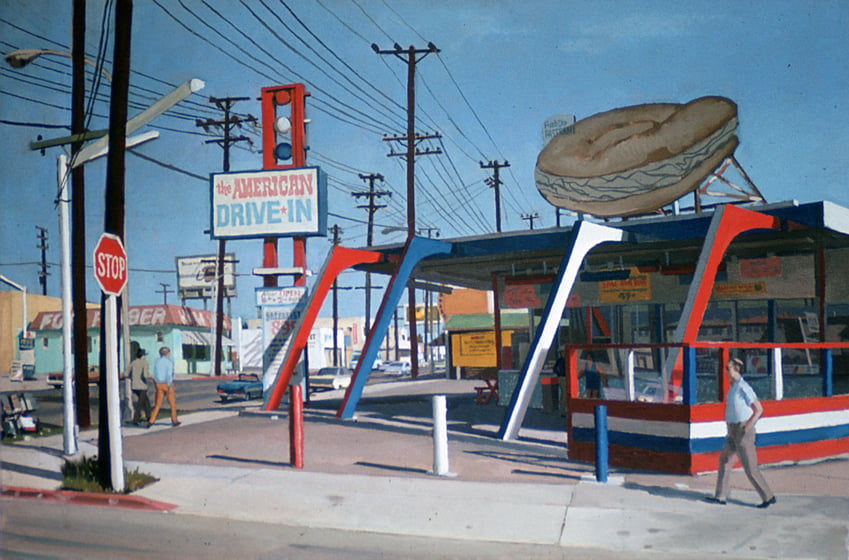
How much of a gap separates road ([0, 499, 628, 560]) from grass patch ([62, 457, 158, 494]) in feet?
3.68

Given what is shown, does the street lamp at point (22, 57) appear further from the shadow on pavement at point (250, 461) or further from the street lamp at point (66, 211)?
the shadow on pavement at point (250, 461)

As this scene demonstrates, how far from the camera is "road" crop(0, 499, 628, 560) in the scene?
26.4 ft

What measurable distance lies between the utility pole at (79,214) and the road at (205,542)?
8.81 metres

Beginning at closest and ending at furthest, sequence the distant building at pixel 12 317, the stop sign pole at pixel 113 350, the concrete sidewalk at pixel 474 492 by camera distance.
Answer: the concrete sidewalk at pixel 474 492 → the stop sign pole at pixel 113 350 → the distant building at pixel 12 317

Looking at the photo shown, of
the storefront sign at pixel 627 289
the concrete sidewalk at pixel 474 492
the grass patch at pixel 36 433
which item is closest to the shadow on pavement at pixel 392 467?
the concrete sidewalk at pixel 474 492

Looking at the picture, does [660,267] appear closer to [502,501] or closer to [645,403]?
[645,403]

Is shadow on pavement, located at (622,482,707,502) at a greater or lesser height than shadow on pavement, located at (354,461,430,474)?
greater

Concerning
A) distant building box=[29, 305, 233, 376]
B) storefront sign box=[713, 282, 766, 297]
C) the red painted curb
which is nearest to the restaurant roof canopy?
storefront sign box=[713, 282, 766, 297]

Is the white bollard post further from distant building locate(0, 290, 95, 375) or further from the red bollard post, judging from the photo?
distant building locate(0, 290, 95, 375)

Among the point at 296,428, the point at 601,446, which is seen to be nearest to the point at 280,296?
the point at 296,428

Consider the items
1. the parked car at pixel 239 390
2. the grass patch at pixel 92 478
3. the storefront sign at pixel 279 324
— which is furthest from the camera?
the parked car at pixel 239 390

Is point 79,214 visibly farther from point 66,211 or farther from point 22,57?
point 22,57

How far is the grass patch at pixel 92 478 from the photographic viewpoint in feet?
36.4

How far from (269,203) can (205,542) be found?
664 inches
